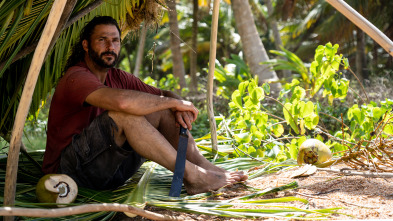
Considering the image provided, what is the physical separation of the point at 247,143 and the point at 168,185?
1063 millimetres

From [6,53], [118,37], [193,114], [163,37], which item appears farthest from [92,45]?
[163,37]

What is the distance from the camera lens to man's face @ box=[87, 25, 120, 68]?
270 cm

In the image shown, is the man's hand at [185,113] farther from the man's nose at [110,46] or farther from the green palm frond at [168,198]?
the man's nose at [110,46]

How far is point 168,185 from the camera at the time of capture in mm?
2537

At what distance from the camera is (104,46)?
2.72 m

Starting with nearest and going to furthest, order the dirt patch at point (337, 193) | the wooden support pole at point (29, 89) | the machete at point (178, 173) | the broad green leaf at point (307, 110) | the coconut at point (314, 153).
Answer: the wooden support pole at point (29, 89), the dirt patch at point (337, 193), the machete at point (178, 173), the coconut at point (314, 153), the broad green leaf at point (307, 110)

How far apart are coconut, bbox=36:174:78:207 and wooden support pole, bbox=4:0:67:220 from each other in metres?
0.25

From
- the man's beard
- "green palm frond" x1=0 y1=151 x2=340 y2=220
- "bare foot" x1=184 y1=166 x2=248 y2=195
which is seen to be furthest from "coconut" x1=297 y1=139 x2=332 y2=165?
the man's beard

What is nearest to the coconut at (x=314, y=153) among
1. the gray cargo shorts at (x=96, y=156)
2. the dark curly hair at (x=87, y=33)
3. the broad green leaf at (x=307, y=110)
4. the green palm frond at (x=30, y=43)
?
the broad green leaf at (x=307, y=110)

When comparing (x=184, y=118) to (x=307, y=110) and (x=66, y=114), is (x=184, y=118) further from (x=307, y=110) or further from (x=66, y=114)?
(x=307, y=110)

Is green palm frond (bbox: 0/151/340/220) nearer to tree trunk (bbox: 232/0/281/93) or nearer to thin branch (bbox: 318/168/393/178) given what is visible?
thin branch (bbox: 318/168/393/178)

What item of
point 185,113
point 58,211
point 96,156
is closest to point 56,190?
point 96,156

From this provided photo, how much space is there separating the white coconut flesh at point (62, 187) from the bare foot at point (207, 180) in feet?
1.87

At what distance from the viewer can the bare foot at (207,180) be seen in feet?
7.67
